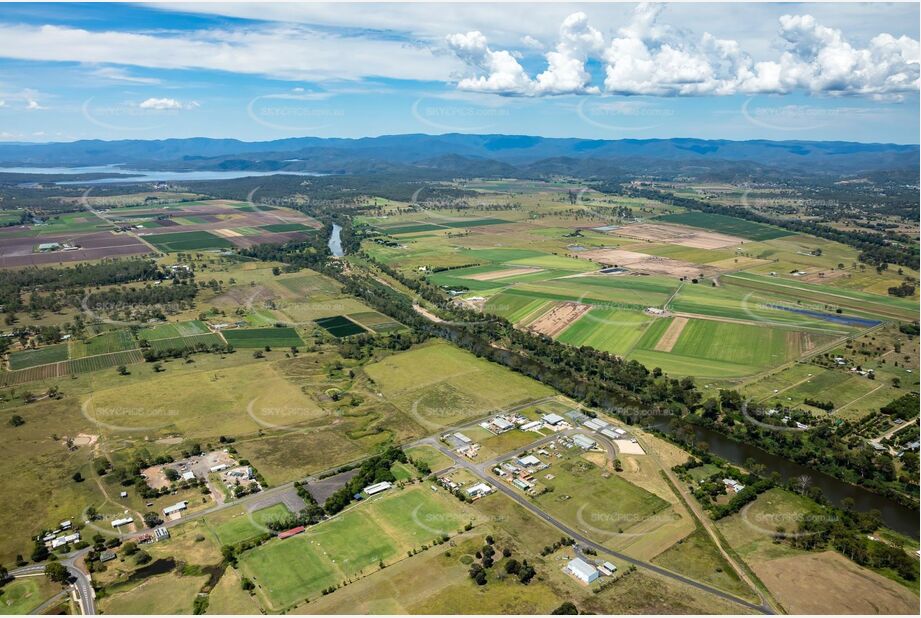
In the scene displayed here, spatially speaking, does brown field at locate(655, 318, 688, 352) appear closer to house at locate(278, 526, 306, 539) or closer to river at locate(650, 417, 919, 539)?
river at locate(650, 417, 919, 539)

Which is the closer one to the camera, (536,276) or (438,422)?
(438,422)

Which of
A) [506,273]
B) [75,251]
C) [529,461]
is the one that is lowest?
[529,461]

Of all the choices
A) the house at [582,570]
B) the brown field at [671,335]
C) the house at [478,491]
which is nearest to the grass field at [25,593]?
the house at [478,491]

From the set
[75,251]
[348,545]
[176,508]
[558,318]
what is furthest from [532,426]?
[75,251]

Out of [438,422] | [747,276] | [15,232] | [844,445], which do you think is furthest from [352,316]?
[15,232]

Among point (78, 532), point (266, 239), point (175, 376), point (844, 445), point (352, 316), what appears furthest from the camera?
point (266, 239)

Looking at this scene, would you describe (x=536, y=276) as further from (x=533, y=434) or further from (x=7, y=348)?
(x=7, y=348)

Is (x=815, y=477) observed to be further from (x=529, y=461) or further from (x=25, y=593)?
(x=25, y=593)
